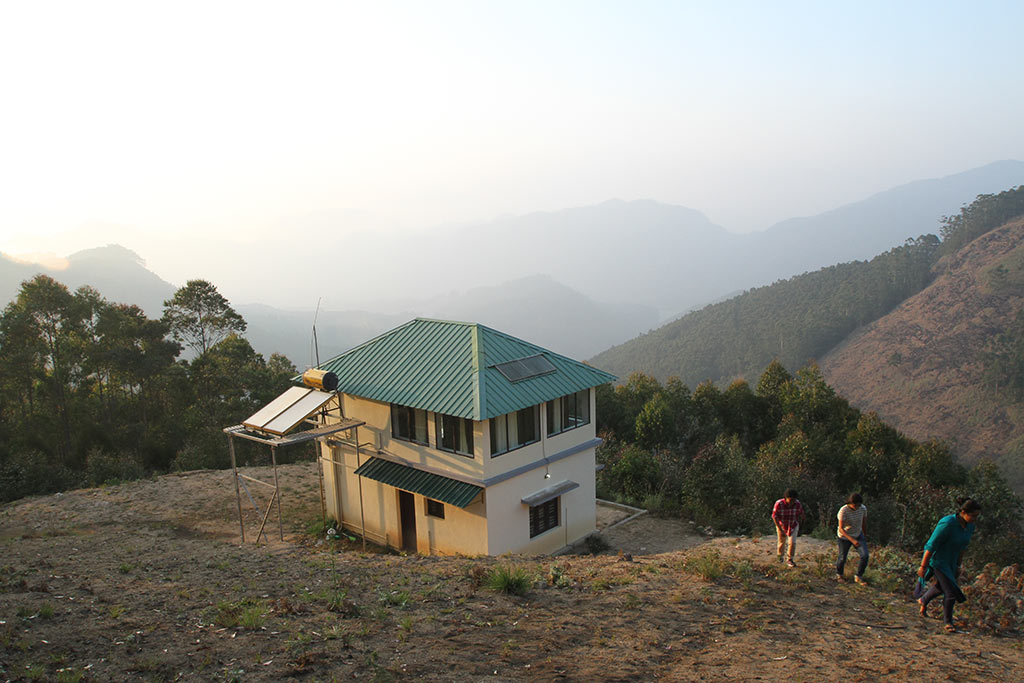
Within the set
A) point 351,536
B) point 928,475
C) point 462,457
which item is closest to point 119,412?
point 351,536

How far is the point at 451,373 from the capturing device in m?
17.5

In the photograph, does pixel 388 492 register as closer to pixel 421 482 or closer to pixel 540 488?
pixel 421 482

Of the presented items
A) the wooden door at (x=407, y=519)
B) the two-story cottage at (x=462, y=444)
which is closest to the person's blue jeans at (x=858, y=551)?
the two-story cottage at (x=462, y=444)

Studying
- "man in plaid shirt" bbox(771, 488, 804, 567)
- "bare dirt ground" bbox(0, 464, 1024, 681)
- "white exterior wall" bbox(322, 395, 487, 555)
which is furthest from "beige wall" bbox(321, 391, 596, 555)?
"man in plaid shirt" bbox(771, 488, 804, 567)

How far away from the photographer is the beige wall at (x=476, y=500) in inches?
656

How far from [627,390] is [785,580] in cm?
2968

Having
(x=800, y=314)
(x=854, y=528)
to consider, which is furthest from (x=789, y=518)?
(x=800, y=314)

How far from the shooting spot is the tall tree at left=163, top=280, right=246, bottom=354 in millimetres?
39438

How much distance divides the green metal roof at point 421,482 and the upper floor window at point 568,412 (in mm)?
3114

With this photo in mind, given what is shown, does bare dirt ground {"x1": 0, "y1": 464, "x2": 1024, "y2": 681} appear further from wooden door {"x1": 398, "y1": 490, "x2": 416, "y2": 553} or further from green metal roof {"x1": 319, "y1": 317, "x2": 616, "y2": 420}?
green metal roof {"x1": 319, "y1": 317, "x2": 616, "y2": 420}

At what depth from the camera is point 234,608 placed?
10438mm

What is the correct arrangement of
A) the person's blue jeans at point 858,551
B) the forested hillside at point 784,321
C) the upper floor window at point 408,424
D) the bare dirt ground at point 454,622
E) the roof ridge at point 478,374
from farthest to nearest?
the forested hillside at point 784,321 < the upper floor window at point 408,424 < the roof ridge at point 478,374 < the person's blue jeans at point 858,551 < the bare dirt ground at point 454,622

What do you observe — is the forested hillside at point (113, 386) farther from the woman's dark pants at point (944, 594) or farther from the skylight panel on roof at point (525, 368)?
the woman's dark pants at point (944, 594)

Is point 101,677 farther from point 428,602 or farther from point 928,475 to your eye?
point 928,475
